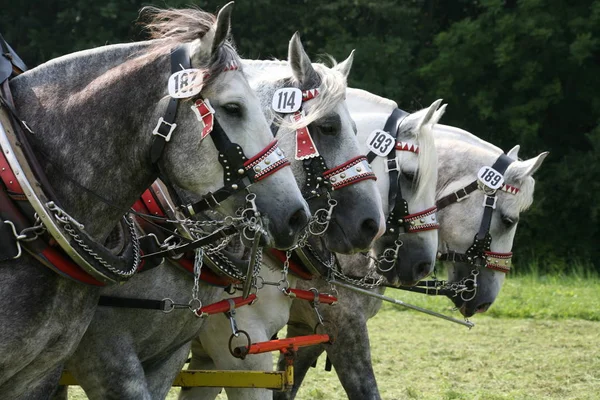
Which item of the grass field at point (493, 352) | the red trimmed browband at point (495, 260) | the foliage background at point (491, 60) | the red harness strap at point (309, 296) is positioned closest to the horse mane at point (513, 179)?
the red trimmed browband at point (495, 260)

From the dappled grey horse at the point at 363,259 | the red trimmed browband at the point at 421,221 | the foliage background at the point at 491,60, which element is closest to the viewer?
the dappled grey horse at the point at 363,259

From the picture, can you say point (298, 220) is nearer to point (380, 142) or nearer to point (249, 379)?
point (249, 379)

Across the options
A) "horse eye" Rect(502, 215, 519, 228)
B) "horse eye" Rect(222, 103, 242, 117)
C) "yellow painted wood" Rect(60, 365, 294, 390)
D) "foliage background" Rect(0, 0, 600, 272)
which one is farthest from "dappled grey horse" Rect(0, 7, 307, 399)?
"foliage background" Rect(0, 0, 600, 272)

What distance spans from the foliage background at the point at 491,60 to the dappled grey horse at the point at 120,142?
14785 mm

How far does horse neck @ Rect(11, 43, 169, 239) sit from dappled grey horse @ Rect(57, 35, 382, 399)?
0.64 m

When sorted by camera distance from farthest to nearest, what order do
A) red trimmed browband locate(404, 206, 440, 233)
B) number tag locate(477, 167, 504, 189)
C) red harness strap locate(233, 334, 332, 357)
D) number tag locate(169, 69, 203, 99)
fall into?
number tag locate(477, 167, 504, 189) < red trimmed browband locate(404, 206, 440, 233) < red harness strap locate(233, 334, 332, 357) < number tag locate(169, 69, 203, 99)

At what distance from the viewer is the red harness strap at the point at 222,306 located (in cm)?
390

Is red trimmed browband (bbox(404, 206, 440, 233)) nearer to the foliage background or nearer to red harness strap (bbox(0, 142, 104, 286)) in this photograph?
red harness strap (bbox(0, 142, 104, 286))

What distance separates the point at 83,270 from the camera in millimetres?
3008

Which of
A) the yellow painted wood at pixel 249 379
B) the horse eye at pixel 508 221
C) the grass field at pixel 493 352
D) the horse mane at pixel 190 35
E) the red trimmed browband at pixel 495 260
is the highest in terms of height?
the horse mane at pixel 190 35

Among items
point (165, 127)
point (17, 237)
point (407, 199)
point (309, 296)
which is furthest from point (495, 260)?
point (17, 237)

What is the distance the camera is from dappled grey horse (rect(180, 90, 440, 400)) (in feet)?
14.8

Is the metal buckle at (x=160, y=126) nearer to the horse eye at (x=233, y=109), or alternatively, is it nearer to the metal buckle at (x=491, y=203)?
the horse eye at (x=233, y=109)

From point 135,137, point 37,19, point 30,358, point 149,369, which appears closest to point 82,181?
point 135,137
